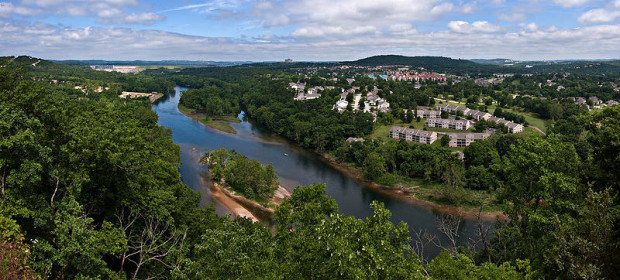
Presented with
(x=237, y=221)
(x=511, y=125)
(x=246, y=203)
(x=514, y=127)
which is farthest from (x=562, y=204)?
(x=511, y=125)

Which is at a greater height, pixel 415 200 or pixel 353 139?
pixel 353 139

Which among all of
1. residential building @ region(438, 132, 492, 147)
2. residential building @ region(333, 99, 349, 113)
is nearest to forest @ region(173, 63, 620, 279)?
residential building @ region(438, 132, 492, 147)

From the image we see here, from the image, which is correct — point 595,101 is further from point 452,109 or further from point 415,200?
point 415,200

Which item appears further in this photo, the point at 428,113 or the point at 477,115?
the point at 428,113

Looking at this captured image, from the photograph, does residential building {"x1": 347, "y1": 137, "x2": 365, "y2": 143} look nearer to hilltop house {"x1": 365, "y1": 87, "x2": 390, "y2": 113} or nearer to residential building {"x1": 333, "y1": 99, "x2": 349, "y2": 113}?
residential building {"x1": 333, "y1": 99, "x2": 349, "y2": 113}

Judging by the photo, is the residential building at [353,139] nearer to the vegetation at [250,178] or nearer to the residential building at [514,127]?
the vegetation at [250,178]

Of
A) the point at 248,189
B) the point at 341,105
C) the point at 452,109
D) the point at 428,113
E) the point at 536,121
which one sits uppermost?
the point at 341,105

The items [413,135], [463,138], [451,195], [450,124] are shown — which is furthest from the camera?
[450,124]

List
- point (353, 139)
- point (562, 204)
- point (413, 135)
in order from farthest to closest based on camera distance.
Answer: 1. point (413, 135)
2. point (353, 139)
3. point (562, 204)
